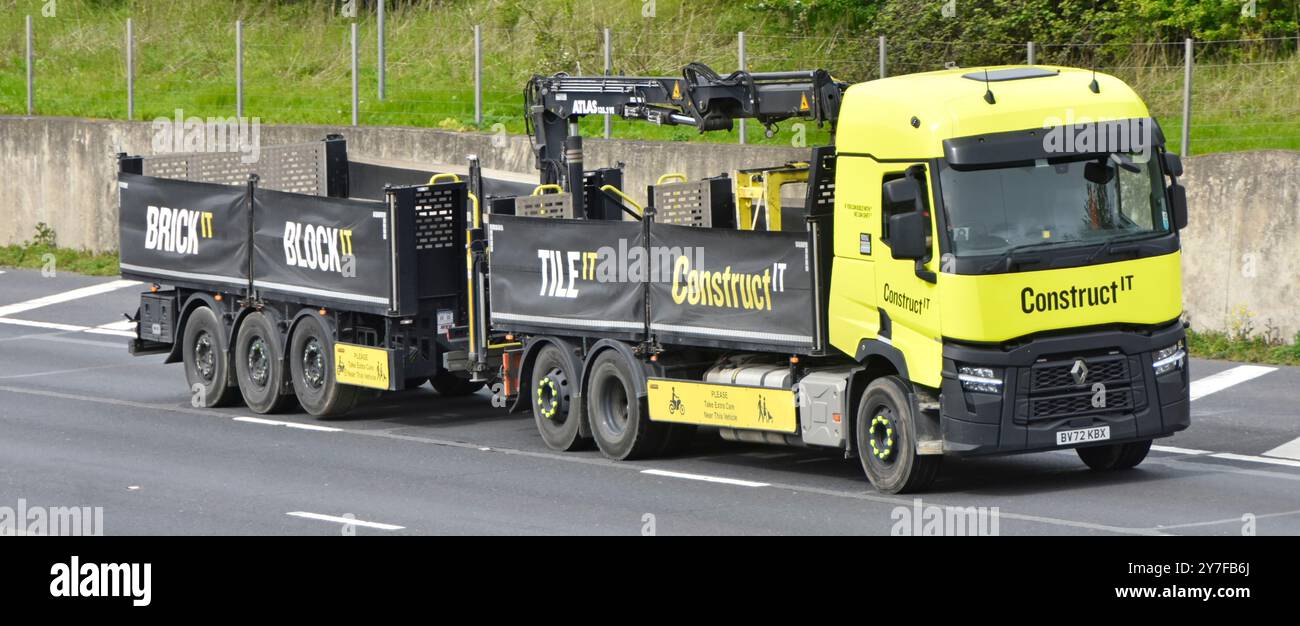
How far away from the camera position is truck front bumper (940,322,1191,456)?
13.8 m

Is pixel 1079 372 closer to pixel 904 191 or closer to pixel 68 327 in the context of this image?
pixel 904 191

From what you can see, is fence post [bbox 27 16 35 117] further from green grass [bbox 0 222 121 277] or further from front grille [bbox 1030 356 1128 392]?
front grille [bbox 1030 356 1128 392]

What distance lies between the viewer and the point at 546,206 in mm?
18328

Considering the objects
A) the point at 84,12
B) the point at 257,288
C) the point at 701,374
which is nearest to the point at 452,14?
the point at 84,12

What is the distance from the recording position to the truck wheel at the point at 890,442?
46.6ft

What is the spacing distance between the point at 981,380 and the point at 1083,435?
2.89 feet

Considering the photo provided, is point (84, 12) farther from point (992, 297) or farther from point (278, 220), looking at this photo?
point (992, 297)

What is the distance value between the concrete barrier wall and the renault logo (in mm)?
8926

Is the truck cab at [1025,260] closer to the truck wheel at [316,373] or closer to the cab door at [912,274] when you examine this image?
the cab door at [912,274]

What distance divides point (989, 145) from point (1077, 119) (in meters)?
0.77

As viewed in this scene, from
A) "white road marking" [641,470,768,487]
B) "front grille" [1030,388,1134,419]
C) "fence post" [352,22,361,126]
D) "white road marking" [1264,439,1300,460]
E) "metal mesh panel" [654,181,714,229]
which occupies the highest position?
"fence post" [352,22,361,126]

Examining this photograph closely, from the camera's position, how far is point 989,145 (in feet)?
45.2

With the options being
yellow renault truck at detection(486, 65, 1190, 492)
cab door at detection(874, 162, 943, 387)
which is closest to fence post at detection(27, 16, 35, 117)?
yellow renault truck at detection(486, 65, 1190, 492)

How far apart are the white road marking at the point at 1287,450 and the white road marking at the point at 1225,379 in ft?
9.54
